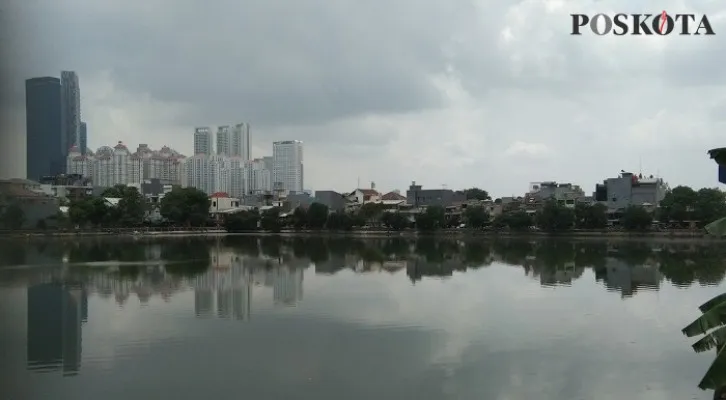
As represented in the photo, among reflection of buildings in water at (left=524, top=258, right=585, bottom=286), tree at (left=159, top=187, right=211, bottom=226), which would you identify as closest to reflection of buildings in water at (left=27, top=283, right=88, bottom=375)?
reflection of buildings in water at (left=524, top=258, right=585, bottom=286)

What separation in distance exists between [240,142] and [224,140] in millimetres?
2102

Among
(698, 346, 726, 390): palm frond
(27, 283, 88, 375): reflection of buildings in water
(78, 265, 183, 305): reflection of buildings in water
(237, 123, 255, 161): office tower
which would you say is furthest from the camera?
(237, 123, 255, 161): office tower

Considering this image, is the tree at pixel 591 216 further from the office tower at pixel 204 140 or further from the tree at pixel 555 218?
the office tower at pixel 204 140

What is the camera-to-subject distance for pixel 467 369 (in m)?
6.84

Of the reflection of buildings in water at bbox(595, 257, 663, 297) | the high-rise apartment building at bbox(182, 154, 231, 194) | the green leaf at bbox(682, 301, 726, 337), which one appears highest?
the high-rise apartment building at bbox(182, 154, 231, 194)

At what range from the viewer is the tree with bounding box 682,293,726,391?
3.52 metres

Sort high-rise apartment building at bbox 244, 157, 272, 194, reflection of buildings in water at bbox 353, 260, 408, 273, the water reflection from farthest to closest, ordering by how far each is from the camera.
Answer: high-rise apartment building at bbox 244, 157, 272, 194, reflection of buildings in water at bbox 353, 260, 408, 273, the water reflection

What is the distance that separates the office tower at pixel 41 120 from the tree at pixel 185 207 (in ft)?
135

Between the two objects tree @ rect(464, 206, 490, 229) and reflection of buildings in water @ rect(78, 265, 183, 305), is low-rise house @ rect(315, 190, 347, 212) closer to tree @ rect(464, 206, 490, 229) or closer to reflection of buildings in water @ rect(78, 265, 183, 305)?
tree @ rect(464, 206, 490, 229)

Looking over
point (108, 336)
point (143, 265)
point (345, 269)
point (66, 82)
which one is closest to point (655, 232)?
point (345, 269)

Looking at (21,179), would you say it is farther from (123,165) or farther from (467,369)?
(123,165)

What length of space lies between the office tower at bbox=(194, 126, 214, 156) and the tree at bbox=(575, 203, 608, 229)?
5077 cm

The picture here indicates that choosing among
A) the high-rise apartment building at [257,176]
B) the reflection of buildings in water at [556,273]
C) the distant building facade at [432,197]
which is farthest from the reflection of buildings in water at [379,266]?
the high-rise apartment building at [257,176]

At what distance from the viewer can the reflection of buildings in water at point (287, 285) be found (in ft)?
39.3
